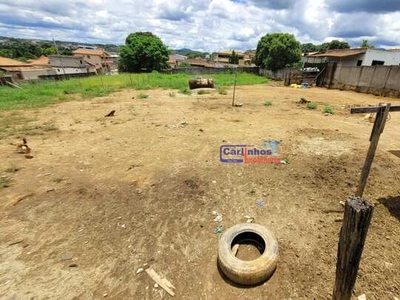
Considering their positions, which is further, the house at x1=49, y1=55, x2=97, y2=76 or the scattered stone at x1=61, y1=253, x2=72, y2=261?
the house at x1=49, y1=55, x2=97, y2=76

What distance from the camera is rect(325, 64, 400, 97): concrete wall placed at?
12039 millimetres

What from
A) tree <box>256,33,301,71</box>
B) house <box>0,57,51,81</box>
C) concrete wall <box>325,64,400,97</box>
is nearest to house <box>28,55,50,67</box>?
house <box>0,57,51,81</box>

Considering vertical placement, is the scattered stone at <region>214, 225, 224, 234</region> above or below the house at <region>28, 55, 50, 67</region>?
below

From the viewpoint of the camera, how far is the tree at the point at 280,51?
25.6 metres

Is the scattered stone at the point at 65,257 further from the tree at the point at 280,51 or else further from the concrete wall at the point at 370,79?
the tree at the point at 280,51

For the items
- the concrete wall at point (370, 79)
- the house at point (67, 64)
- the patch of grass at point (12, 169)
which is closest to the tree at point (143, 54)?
the house at point (67, 64)

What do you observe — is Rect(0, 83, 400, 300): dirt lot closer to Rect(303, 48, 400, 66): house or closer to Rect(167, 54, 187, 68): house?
Rect(303, 48, 400, 66): house

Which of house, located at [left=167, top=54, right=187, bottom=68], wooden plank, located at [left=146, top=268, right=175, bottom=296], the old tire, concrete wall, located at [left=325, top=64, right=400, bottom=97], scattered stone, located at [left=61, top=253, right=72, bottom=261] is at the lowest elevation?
scattered stone, located at [left=61, top=253, right=72, bottom=261]

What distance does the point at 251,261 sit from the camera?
232 centimetres

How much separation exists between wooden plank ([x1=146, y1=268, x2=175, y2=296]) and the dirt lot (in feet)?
0.18

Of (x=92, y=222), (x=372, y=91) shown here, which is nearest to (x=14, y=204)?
(x=92, y=222)

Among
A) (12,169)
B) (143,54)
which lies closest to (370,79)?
(12,169)

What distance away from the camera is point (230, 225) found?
3061 millimetres

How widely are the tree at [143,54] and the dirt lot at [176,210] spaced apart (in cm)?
2652
